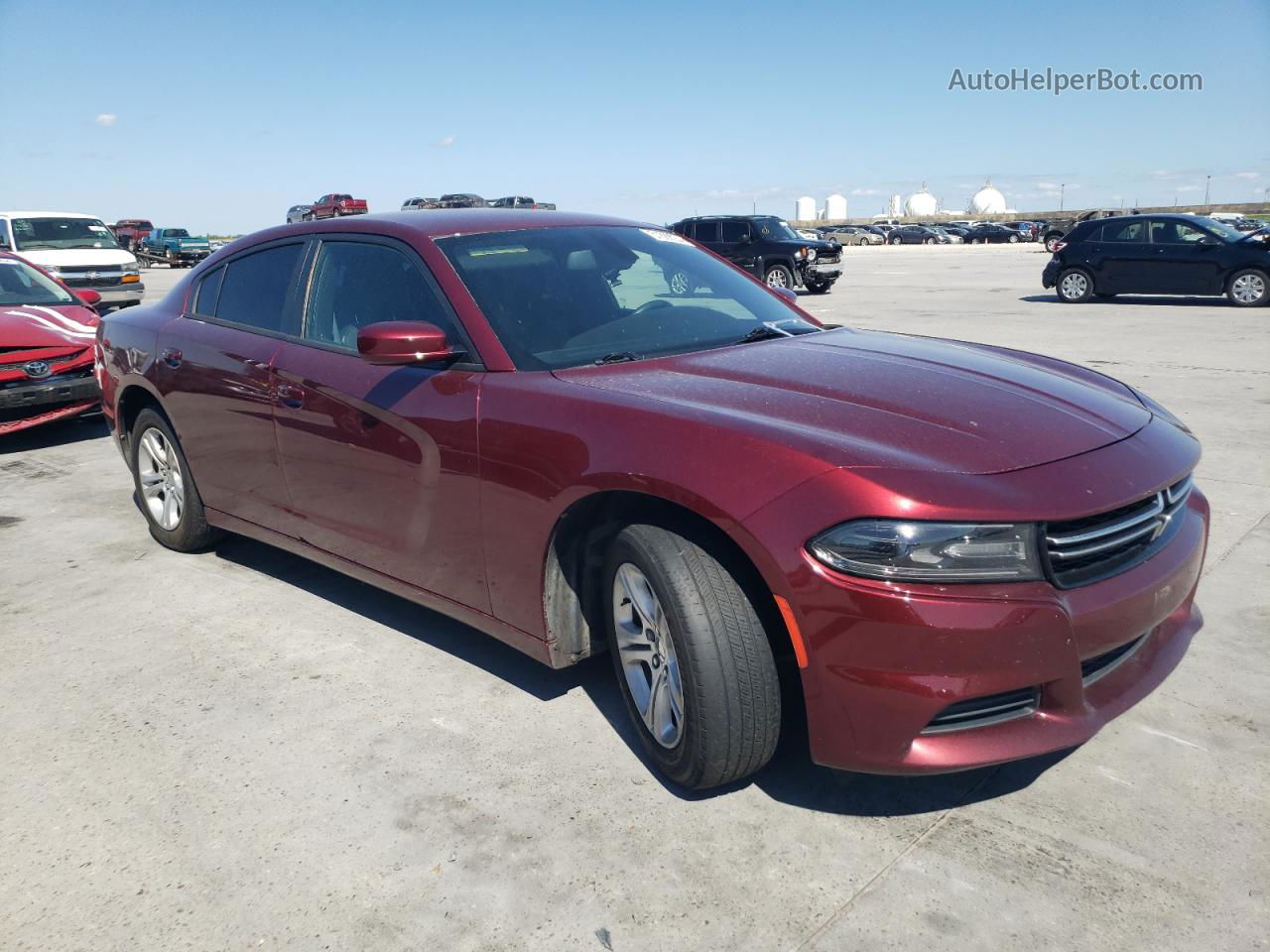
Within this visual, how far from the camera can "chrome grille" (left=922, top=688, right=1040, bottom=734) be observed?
241 centimetres

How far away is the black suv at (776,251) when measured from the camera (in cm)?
2105

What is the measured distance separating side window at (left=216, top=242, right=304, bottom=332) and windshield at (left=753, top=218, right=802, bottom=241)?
17.8 m

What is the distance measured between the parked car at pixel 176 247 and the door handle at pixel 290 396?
146 feet

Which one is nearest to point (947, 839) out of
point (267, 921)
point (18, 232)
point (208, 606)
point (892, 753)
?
point (892, 753)

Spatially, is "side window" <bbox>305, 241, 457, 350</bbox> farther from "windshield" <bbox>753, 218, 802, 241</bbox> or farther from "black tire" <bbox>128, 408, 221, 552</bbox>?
"windshield" <bbox>753, 218, 802, 241</bbox>

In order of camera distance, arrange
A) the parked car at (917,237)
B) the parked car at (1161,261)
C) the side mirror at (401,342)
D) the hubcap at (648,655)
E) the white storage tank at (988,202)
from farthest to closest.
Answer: the white storage tank at (988,202) → the parked car at (917,237) → the parked car at (1161,261) → the side mirror at (401,342) → the hubcap at (648,655)

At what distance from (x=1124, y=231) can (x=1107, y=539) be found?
56.8 ft

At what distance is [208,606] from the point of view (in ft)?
14.7

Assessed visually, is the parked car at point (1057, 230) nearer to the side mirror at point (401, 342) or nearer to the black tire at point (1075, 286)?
the black tire at point (1075, 286)

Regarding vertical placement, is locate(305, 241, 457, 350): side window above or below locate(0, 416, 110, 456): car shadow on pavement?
above

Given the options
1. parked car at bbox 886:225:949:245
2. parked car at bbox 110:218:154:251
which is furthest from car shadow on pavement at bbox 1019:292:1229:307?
parked car at bbox 886:225:949:245

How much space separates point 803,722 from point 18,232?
1932 centimetres

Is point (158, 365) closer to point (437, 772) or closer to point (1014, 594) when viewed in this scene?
point (437, 772)

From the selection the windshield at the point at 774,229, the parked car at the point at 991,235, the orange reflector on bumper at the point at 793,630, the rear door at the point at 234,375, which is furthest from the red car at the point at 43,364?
the parked car at the point at 991,235
